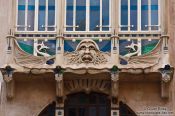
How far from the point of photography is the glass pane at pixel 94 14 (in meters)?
21.7

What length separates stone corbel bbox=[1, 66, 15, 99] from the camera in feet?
67.9

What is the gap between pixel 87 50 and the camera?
2116cm

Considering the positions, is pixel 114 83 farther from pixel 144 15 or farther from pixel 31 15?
pixel 31 15

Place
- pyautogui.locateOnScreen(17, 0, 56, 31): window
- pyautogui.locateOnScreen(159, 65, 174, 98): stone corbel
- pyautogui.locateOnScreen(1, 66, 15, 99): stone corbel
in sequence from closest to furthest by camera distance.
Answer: pyautogui.locateOnScreen(159, 65, 174, 98): stone corbel
pyautogui.locateOnScreen(1, 66, 15, 99): stone corbel
pyautogui.locateOnScreen(17, 0, 56, 31): window

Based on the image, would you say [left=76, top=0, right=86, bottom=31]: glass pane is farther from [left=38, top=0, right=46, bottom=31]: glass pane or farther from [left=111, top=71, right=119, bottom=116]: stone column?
[left=111, top=71, right=119, bottom=116]: stone column

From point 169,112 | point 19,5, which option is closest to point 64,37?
point 19,5

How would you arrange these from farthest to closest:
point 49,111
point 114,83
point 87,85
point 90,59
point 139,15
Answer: point 139,15 → point 49,111 → point 87,85 → point 90,59 → point 114,83

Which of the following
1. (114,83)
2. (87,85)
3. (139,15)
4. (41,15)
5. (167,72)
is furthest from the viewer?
(41,15)

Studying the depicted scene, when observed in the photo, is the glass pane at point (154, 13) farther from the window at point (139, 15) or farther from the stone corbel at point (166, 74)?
the stone corbel at point (166, 74)

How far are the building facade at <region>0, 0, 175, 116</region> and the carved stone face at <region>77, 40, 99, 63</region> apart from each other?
0.10 ft

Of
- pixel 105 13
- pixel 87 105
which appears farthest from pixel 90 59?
pixel 105 13

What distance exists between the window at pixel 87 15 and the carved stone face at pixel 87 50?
0.56 m

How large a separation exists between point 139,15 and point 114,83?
233 centimetres

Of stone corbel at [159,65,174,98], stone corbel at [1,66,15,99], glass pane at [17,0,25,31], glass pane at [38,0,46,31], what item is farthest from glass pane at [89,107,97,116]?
glass pane at [17,0,25,31]
